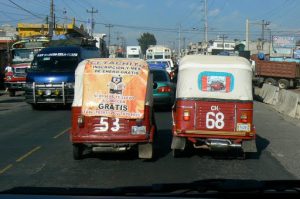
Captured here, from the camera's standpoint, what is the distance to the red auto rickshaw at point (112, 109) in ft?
30.5

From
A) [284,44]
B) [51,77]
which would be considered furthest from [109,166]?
[284,44]

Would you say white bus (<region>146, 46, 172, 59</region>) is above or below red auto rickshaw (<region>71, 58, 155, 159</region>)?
above

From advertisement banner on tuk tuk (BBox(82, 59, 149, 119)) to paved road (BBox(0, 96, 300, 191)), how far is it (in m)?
0.96

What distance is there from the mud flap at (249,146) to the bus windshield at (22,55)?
23405mm

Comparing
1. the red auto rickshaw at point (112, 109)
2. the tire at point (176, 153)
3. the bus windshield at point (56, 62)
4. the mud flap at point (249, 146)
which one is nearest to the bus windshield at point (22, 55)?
the bus windshield at point (56, 62)

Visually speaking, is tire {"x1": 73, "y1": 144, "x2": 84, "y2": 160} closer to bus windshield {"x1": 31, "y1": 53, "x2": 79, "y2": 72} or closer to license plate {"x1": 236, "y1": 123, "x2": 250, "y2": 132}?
license plate {"x1": 236, "y1": 123, "x2": 250, "y2": 132}

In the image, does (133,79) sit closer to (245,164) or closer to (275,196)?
(245,164)

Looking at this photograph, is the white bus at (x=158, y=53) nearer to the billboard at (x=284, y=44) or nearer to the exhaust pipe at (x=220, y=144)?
the billboard at (x=284, y=44)

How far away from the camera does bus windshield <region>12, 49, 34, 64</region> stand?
102 ft

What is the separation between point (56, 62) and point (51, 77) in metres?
1.81

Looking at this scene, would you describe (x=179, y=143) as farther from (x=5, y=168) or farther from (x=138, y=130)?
(x=5, y=168)

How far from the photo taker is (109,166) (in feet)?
29.8

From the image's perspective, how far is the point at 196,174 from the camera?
27.4 ft

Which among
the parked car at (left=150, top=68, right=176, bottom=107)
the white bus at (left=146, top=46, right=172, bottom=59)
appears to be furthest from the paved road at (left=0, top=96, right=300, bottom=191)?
the white bus at (left=146, top=46, right=172, bottom=59)
